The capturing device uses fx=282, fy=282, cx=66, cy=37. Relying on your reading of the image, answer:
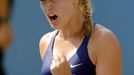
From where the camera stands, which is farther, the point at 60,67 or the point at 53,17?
the point at 53,17

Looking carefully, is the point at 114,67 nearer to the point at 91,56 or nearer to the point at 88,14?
the point at 91,56

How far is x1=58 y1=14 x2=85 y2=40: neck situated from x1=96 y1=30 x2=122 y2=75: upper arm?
0.33 ft

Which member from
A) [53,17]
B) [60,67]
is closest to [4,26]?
A: [60,67]

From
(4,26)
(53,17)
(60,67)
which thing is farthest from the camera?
(53,17)

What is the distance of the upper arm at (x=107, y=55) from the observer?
0.70 metres

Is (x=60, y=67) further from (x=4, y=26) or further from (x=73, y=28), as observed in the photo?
(x=4, y=26)

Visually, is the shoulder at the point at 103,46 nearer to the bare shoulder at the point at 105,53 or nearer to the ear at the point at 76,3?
the bare shoulder at the point at 105,53

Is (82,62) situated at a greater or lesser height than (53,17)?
lesser

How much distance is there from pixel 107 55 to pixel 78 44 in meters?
0.11

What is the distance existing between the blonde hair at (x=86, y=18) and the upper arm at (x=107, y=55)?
56mm

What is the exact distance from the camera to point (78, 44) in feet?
2.60

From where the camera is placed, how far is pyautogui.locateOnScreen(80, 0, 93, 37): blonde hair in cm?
78

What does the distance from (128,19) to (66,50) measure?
25.6 inches

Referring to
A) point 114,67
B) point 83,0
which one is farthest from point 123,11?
point 114,67
